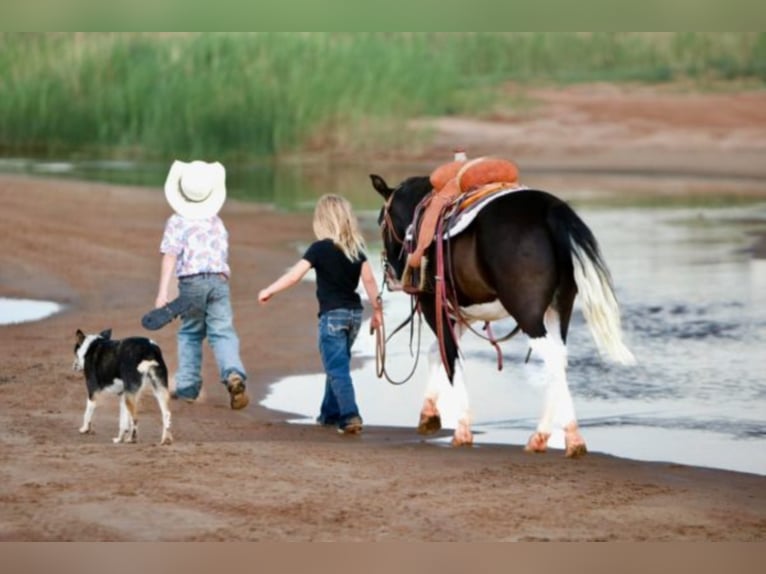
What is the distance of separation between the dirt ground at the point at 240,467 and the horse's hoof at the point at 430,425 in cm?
4

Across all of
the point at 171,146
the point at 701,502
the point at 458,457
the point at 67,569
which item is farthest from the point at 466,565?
the point at 171,146

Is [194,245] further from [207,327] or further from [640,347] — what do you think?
[640,347]

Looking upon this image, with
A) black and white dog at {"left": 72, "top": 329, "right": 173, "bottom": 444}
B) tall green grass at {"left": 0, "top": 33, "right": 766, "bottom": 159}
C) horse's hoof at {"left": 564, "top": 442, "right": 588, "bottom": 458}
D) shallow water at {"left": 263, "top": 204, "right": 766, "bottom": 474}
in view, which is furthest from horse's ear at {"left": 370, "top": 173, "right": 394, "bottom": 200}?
tall green grass at {"left": 0, "top": 33, "right": 766, "bottom": 159}

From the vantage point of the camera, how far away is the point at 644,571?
6652mm

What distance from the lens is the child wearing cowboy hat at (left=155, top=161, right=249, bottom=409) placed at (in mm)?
7301

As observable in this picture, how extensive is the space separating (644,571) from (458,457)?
72 cm

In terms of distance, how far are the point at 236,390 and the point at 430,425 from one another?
2.33ft

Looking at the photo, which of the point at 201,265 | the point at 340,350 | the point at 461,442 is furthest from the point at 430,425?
the point at 201,265

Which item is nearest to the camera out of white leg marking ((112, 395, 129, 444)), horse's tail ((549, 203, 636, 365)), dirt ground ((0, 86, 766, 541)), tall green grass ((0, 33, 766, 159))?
dirt ground ((0, 86, 766, 541))

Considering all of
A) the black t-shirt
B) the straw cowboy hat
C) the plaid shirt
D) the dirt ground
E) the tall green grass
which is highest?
the tall green grass

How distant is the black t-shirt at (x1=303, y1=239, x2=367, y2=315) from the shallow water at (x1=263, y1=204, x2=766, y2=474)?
52 centimetres

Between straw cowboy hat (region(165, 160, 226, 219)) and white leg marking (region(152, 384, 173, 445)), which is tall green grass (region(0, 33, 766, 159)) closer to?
straw cowboy hat (region(165, 160, 226, 219))

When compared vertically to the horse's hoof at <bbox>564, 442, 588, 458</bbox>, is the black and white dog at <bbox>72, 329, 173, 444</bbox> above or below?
above

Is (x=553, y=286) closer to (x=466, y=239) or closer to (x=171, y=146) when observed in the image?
(x=466, y=239)
